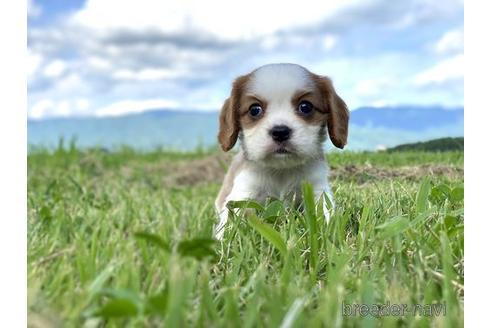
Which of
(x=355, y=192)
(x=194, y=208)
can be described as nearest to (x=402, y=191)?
(x=355, y=192)

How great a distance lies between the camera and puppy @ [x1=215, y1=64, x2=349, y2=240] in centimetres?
268

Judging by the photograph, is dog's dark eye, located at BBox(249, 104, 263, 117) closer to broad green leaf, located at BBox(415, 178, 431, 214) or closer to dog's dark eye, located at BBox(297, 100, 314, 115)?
dog's dark eye, located at BBox(297, 100, 314, 115)

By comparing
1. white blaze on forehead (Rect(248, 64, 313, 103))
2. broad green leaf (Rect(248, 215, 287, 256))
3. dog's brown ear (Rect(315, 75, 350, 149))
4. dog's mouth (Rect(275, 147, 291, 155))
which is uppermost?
white blaze on forehead (Rect(248, 64, 313, 103))

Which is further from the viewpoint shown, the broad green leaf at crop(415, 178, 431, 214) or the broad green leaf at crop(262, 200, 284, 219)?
the broad green leaf at crop(262, 200, 284, 219)

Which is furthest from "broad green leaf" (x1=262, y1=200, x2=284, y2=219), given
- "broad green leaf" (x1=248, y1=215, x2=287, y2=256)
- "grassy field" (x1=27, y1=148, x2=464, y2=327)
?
"broad green leaf" (x1=248, y1=215, x2=287, y2=256)

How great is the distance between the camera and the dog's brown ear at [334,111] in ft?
9.11

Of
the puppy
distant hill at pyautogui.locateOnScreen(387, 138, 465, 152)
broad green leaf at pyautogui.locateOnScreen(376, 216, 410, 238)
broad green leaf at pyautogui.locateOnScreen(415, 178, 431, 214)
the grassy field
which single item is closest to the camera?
the grassy field

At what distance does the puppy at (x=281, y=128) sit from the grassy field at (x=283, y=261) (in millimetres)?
166

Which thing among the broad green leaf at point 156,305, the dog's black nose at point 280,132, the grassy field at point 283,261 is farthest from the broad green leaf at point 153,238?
the dog's black nose at point 280,132

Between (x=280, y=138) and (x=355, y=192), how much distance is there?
42 centimetres

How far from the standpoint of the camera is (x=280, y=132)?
2.65 m

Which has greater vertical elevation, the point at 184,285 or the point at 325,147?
the point at 325,147
